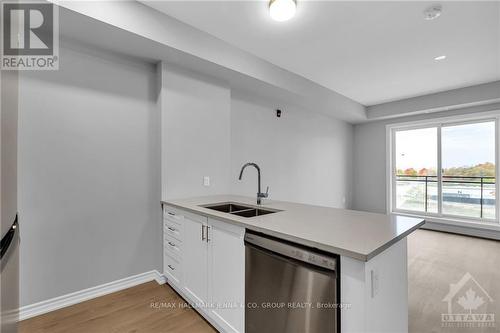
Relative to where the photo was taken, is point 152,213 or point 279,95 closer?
point 152,213

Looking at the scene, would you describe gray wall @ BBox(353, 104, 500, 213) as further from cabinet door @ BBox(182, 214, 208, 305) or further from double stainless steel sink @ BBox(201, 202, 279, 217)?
cabinet door @ BBox(182, 214, 208, 305)

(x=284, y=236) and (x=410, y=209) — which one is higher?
(x=284, y=236)

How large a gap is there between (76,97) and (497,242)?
6.41 metres

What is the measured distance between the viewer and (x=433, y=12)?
211 centimetres

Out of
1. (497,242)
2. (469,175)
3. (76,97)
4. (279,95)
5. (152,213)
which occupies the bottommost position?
(497,242)

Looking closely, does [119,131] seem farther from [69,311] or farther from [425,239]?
[425,239]

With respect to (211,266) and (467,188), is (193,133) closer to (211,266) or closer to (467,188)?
(211,266)

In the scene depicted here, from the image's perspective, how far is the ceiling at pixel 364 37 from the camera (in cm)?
210

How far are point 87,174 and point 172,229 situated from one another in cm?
96


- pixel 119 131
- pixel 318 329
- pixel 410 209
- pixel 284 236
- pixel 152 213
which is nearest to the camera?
pixel 318 329

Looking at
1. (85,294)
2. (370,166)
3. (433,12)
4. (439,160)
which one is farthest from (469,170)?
(85,294)

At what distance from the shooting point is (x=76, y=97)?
2.15m

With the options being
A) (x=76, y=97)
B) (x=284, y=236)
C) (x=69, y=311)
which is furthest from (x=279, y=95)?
(x=69, y=311)

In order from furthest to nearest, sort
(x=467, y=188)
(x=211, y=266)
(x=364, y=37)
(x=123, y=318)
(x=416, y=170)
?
(x=416, y=170)
(x=467, y=188)
(x=364, y=37)
(x=123, y=318)
(x=211, y=266)
